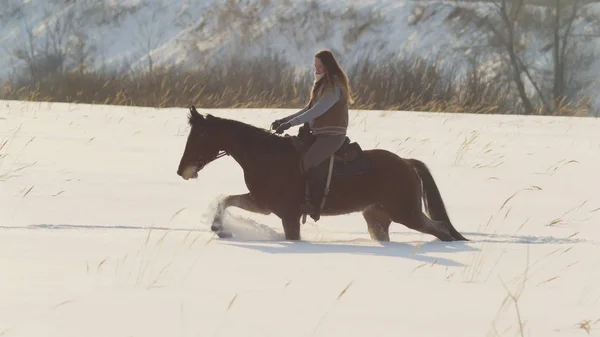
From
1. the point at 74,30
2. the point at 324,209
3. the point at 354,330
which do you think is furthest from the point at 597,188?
the point at 74,30

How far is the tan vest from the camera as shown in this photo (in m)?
7.11

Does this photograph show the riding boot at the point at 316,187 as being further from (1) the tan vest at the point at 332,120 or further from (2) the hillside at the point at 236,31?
(2) the hillside at the point at 236,31

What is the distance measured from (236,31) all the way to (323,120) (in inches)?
1850

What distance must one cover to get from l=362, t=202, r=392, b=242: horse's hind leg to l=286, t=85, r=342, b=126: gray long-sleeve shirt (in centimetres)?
94

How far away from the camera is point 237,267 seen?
5.54 metres

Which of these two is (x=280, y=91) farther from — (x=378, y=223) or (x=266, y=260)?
(x=266, y=260)

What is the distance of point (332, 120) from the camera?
7117mm

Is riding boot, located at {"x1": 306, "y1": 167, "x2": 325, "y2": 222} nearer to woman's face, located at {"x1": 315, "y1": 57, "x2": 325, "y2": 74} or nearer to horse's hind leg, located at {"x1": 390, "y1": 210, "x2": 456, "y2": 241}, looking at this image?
horse's hind leg, located at {"x1": 390, "y1": 210, "x2": 456, "y2": 241}

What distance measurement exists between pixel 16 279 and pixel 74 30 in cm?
5182

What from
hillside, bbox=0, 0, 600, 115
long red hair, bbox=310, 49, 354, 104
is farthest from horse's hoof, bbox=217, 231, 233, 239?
hillside, bbox=0, 0, 600, 115

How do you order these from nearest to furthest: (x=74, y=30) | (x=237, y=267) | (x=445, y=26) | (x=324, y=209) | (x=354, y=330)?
(x=354, y=330), (x=237, y=267), (x=324, y=209), (x=445, y=26), (x=74, y=30)

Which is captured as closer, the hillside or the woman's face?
the woman's face

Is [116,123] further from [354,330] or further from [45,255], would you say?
[354,330]

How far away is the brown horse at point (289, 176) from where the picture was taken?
23.5ft
